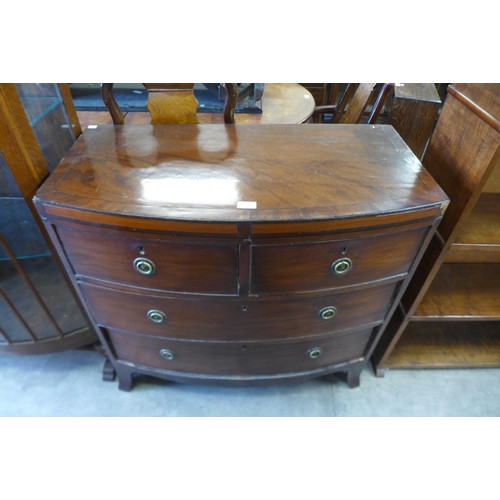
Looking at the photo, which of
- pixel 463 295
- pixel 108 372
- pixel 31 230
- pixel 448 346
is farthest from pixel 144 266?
pixel 448 346

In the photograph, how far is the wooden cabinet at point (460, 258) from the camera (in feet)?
3.00

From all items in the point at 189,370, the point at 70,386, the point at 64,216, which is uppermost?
the point at 64,216

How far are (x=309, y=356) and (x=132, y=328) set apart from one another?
59 centimetres

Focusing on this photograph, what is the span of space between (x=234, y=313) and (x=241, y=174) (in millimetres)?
382

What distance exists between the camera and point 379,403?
1.42m

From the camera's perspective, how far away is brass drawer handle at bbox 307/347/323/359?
3.87ft

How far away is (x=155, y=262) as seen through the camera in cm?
86

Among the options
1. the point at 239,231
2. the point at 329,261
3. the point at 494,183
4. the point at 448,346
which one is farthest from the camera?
the point at 448,346

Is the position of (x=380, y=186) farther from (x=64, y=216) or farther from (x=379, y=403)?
(x=379, y=403)

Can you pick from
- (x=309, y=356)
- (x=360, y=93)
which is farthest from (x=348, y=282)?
(x=360, y=93)

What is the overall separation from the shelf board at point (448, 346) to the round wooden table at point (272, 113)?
1.13 metres

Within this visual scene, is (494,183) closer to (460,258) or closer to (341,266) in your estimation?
(460,258)

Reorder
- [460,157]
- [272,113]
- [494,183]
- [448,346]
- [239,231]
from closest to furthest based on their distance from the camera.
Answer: [239,231], [460,157], [494,183], [448,346], [272,113]

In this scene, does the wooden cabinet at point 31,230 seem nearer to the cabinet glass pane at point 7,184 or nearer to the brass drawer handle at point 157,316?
the cabinet glass pane at point 7,184
